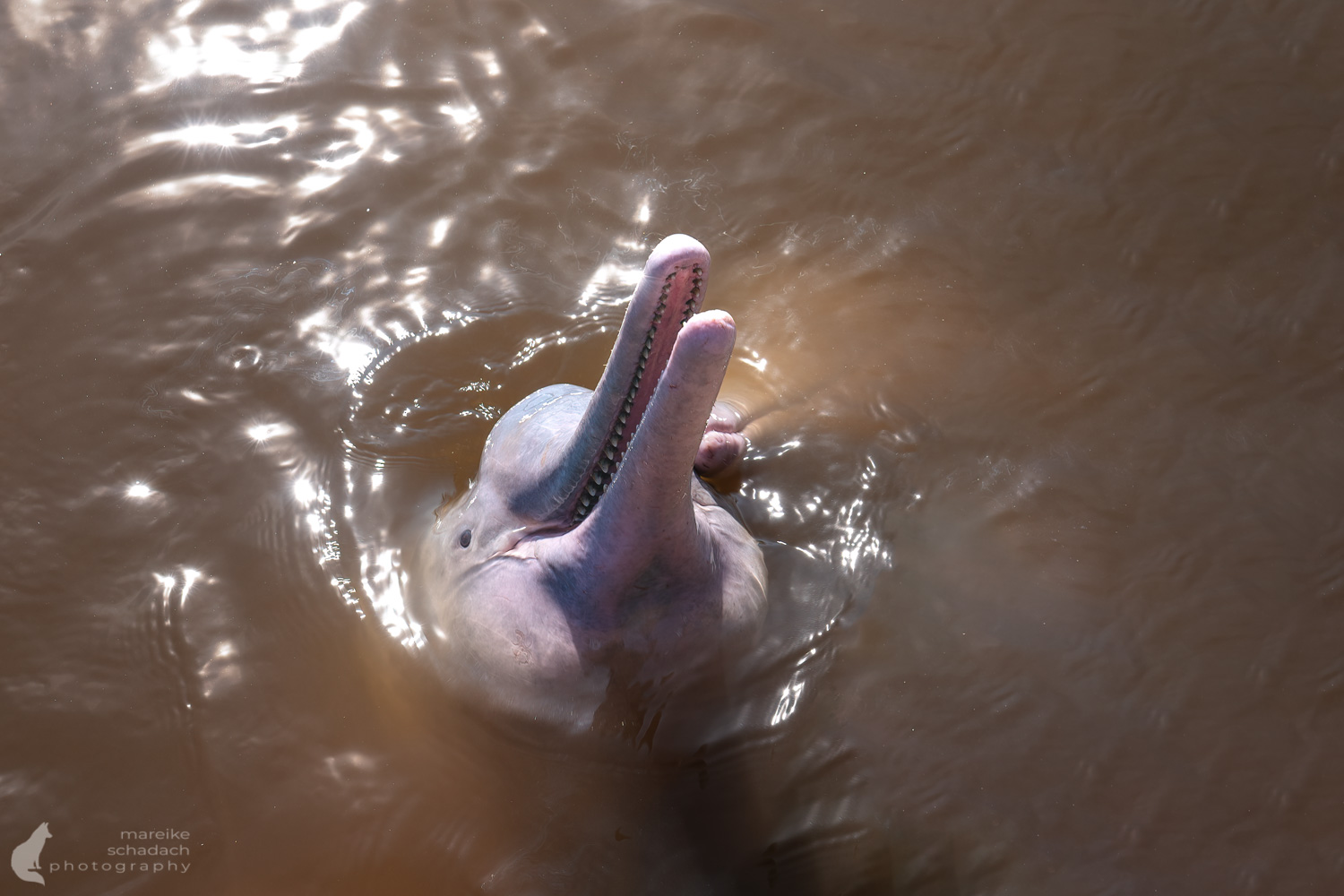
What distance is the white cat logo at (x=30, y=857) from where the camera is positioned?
2.97m

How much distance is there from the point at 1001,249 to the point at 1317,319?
1380mm

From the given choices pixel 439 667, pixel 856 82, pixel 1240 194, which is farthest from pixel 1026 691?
pixel 856 82

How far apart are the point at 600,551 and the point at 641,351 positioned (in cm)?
59

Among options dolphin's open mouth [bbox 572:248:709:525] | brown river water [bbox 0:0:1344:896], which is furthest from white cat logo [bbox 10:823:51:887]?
dolphin's open mouth [bbox 572:248:709:525]

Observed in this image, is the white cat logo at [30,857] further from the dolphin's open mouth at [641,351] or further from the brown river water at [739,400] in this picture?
the dolphin's open mouth at [641,351]

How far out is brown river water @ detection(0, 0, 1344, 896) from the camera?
3068 mm

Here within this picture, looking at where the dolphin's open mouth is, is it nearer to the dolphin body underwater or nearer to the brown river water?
the dolphin body underwater

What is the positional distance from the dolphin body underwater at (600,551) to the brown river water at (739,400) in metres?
0.20

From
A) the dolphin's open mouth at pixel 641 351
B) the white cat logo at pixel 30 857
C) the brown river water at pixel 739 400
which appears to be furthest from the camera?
the brown river water at pixel 739 400

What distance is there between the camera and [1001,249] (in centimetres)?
446

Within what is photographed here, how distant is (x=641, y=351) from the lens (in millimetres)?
2615

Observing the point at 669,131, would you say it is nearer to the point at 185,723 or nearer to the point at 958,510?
the point at 958,510

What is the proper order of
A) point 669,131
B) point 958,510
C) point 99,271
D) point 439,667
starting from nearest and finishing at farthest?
point 439,667 < point 958,510 < point 99,271 < point 669,131

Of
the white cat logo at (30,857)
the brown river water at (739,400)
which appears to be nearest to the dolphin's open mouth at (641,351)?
the brown river water at (739,400)
